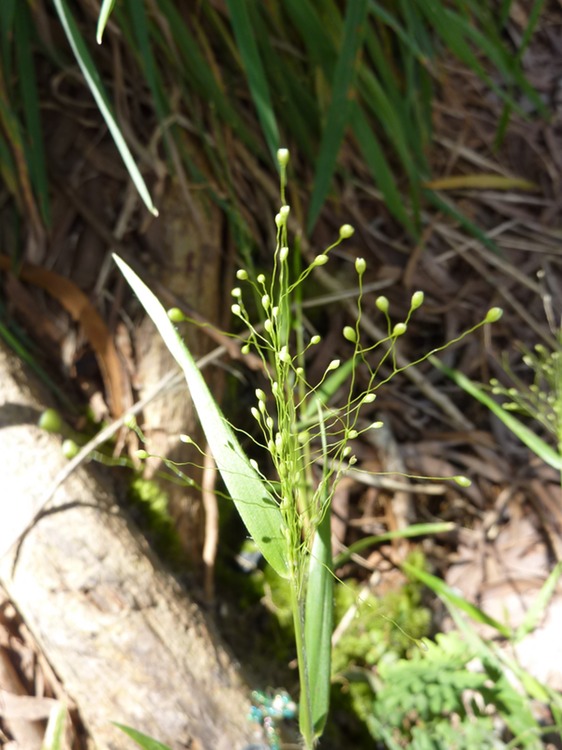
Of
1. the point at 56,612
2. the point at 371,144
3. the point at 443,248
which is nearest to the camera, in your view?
the point at 56,612

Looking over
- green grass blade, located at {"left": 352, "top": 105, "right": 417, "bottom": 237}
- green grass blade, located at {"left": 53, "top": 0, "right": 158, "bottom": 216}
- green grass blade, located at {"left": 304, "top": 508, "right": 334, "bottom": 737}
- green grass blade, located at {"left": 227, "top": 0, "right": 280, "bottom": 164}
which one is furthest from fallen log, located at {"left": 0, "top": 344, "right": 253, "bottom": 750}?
green grass blade, located at {"left": 352, "top": 105, "right": 417, "bottom": 237}

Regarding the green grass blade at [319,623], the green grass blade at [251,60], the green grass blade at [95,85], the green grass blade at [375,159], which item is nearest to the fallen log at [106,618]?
the green grass blade at [319,623]

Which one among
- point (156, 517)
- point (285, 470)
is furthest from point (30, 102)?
point (285, 470)

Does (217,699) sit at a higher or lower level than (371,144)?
lower

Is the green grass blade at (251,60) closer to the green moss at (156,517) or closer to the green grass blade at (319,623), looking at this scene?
the green moss at (156,517)

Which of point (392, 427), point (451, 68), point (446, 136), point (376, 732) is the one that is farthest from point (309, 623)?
point (451, 68)

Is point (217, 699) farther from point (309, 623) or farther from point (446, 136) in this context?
point (446, 136)
